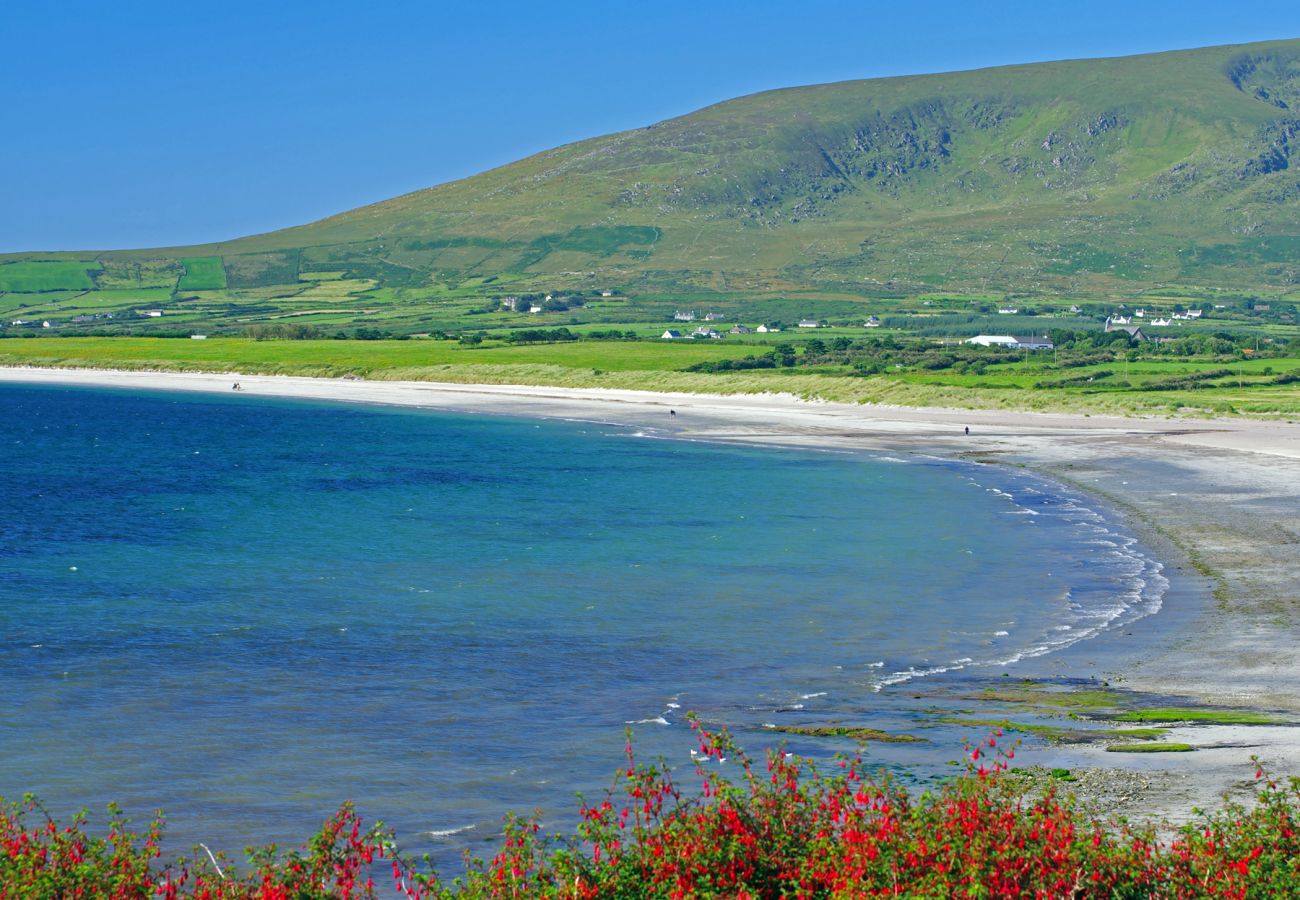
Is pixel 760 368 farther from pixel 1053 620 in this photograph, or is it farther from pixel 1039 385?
pixel 1053 620

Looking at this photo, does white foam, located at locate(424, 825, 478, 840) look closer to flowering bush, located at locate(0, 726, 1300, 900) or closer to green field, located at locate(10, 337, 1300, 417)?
flowering bush, located at locate(0, 726, 1300, 900)

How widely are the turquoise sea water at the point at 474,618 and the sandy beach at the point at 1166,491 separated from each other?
5.34 ft

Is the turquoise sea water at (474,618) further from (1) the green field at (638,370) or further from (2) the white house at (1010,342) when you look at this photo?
(2) the white house at (1010,342)

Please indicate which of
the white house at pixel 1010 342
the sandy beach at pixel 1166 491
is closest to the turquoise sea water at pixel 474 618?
the sandy beach at pixel 1166 491

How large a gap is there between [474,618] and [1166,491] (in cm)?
2736

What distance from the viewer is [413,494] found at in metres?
52.4

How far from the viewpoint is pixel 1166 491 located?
46.8 m

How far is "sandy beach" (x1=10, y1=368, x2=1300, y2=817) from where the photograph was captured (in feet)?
59.4

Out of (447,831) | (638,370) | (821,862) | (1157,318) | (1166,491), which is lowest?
(447,831)

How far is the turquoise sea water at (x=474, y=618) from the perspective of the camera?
18.1 meters

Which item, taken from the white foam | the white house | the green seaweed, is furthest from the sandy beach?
the white house

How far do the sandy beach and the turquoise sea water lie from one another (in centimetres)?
163

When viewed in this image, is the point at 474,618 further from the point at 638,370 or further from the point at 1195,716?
the point at 638,370

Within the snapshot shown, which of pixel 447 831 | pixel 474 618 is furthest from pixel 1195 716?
pixel 474 618
